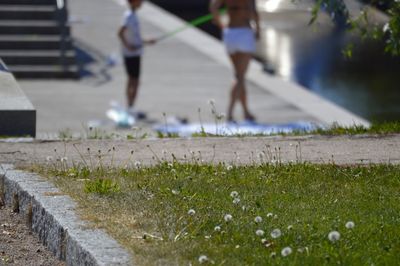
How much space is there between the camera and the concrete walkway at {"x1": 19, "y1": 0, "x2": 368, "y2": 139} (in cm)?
1619

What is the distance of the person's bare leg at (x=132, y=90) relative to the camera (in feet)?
54.3

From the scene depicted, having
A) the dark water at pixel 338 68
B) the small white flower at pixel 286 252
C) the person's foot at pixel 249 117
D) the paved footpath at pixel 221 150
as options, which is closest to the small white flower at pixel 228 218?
the small white flower at pixel 286 252

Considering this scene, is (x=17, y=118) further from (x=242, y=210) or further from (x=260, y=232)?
(x=260, y=232)

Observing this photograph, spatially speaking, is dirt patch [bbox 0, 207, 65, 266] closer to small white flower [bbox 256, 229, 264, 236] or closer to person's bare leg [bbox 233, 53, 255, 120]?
small white flower [bbox 256, 229, 264, 236]

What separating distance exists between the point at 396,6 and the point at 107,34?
41.6 ft

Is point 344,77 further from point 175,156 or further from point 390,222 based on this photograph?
point 390,222

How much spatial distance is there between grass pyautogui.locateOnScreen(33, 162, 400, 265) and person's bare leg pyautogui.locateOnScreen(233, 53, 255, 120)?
7454 millimetres

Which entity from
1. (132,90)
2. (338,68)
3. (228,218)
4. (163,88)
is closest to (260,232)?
(228,218)

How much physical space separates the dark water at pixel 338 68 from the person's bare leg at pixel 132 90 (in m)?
3.08

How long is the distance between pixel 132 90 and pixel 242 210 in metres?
9.83

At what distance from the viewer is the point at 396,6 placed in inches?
372

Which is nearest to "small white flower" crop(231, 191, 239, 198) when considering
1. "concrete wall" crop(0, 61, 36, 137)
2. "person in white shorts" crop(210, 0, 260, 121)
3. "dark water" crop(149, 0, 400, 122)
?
"concrete wall" crop(0, 61, 36, 137)

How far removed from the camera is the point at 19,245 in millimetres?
7223

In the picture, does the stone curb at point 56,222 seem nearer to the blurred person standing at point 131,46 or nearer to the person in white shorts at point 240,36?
the person in white shorts at point 240,36
